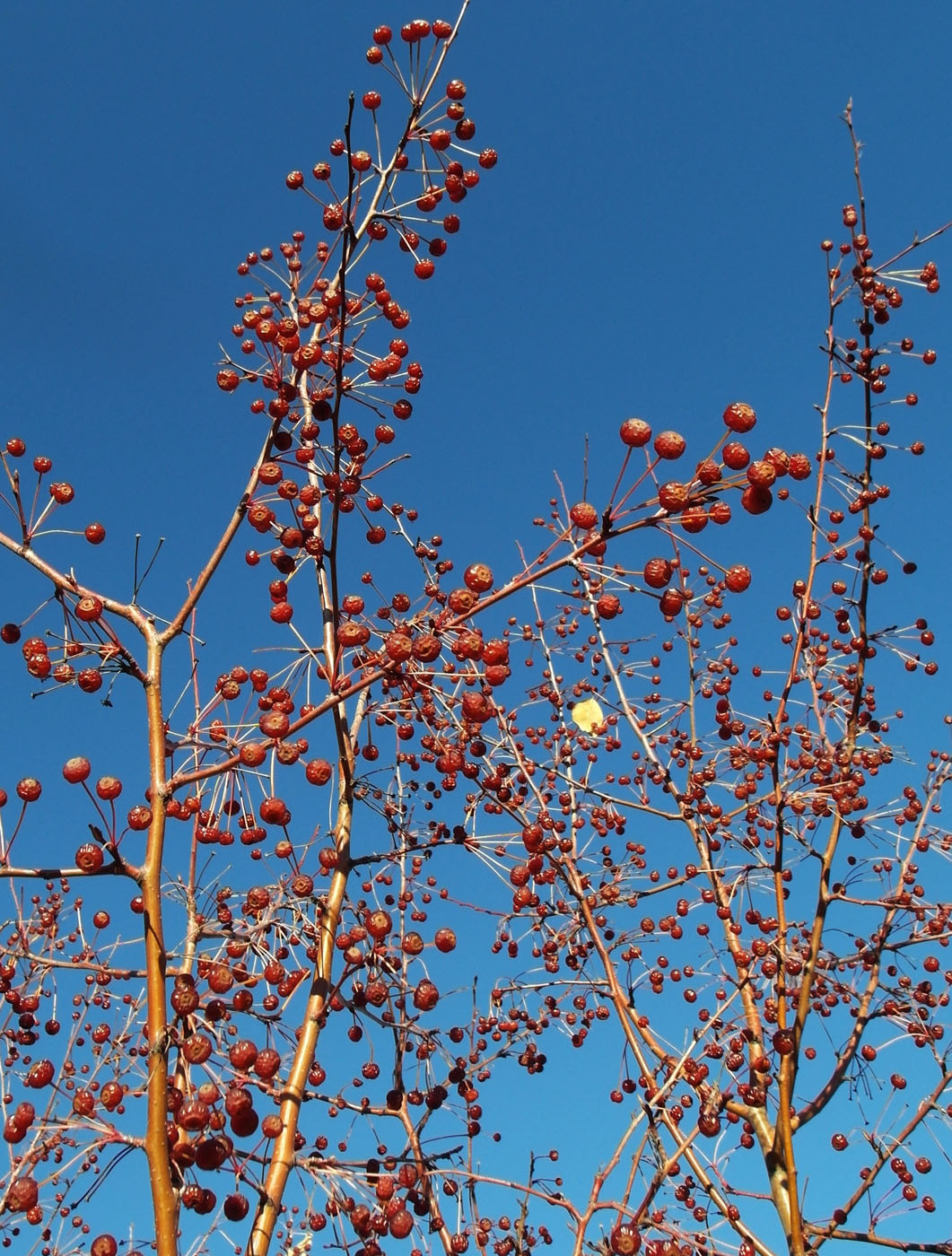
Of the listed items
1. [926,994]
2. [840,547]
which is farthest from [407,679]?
[926,994]

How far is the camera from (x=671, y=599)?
318 centimetres

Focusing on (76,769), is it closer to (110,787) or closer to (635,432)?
(110,787)

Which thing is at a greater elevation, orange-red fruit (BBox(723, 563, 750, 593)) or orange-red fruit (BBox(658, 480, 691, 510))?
orange-red fruit (BBox(723, 563, 750, 593))

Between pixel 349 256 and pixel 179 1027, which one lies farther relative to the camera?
pixel 349 256

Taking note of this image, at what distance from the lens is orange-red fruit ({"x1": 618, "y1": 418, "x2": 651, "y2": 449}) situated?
10.3ft

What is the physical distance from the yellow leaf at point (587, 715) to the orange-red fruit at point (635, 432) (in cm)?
323

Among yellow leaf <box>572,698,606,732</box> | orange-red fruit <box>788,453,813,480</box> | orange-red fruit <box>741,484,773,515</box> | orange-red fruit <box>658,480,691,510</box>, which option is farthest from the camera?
yellow leaf <box>572,698,606,732</box>

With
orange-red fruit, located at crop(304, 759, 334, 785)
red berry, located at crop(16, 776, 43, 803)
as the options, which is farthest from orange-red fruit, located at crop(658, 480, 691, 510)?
red berry, located at crop(16, 776, 43, 803)

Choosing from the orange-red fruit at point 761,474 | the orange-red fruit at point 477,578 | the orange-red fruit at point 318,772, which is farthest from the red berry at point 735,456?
the orange-red fruit at point 318,772

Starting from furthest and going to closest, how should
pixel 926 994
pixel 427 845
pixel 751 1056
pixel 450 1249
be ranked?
pixel 926 994 < pixel 751 1056 < pixel 450 1249 < pixel 427 845

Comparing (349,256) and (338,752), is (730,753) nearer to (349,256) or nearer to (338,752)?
(338,752)

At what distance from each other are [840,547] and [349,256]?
4221mm

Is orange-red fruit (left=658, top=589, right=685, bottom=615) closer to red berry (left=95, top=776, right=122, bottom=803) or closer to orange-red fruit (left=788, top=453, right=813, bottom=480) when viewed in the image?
orange-red fruit (left=788, top=453, right=813, bottom=480)

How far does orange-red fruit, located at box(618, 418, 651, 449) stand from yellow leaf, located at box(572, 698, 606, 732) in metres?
3.23
